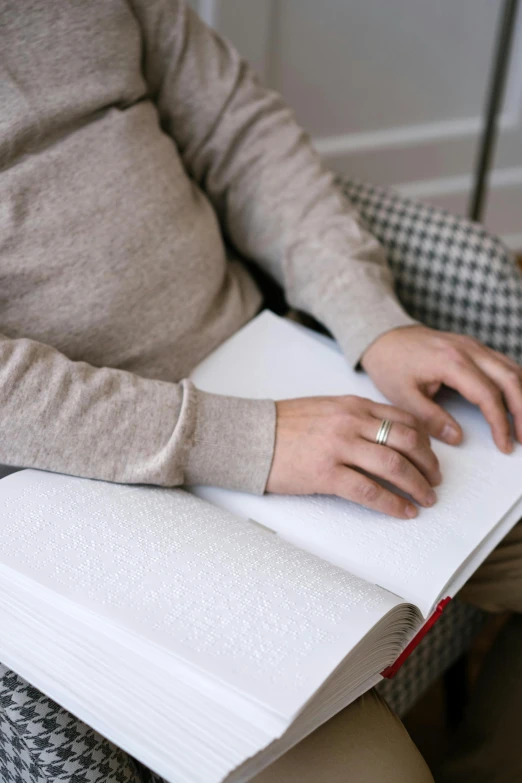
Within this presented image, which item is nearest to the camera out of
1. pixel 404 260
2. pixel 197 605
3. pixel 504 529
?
pixel 197 605

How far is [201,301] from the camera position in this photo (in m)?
0.82

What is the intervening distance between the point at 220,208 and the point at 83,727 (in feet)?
2.18

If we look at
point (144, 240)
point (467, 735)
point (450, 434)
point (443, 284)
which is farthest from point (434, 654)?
point (144, 240)

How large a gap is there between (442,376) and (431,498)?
0.52 ft

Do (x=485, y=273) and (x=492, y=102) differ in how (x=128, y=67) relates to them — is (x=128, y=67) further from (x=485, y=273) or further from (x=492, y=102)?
A: (x=492, y=102)

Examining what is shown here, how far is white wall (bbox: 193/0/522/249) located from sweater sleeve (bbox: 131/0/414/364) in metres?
0.58

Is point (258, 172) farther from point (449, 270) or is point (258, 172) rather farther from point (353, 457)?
point (353, 457)

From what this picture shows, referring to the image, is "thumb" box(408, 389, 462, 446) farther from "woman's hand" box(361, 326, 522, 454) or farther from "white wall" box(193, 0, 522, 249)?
"white wall" box(193, 0, 522, 249)

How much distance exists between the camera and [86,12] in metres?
0.78

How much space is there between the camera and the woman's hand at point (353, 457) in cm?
63

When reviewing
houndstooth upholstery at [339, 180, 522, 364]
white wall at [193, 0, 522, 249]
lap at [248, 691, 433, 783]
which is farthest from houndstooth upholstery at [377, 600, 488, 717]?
white wall at [193, 0, 522, 249]

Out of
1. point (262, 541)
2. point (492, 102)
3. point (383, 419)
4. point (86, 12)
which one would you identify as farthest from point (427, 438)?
point (492, 102)

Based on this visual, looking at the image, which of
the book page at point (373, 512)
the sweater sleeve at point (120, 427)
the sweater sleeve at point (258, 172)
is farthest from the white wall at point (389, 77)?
the sweater sleeve at point (120, 427)

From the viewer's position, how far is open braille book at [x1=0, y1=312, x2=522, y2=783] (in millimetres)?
448
